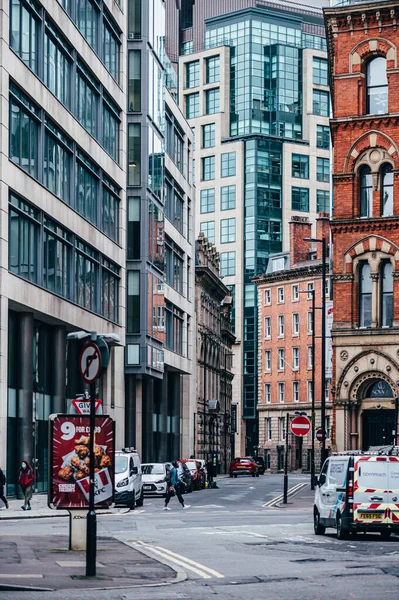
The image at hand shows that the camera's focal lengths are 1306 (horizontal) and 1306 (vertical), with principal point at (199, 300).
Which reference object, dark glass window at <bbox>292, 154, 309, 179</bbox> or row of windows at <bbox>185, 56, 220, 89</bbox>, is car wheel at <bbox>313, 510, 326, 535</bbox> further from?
row of windows at <bbox>185, 56, 220, 89</bbox>

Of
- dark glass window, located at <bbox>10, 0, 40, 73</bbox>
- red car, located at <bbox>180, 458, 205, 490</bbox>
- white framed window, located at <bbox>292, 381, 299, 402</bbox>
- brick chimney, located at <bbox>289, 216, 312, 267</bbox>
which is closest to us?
dark glass window, located at <bbox>10, 0, 40, 73</bbox>

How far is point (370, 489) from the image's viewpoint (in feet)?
90.3

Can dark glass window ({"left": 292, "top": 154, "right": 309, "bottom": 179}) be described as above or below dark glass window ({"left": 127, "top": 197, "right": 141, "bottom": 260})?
above

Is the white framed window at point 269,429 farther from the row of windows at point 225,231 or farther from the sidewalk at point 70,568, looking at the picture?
the sidewalk at point 70,568

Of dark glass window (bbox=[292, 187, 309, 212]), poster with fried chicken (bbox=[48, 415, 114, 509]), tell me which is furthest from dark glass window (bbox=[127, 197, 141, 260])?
dark glass window (bbox=[292, 187, 309, 212])

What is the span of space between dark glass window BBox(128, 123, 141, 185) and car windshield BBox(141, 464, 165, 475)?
18.9m

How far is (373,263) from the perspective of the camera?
2279 inches

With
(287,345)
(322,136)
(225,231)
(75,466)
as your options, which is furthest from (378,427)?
(322,136)

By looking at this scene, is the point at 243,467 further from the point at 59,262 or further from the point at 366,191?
the point at 59,262

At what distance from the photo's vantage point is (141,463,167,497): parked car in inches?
2237

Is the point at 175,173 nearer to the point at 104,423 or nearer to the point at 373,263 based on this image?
the point at 373,263

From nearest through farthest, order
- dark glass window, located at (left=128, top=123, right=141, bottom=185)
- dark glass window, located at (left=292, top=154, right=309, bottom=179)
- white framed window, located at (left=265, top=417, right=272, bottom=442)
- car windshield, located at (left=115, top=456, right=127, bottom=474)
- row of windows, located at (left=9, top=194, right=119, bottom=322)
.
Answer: car windshield, located at (left=115, top=456, right=127, bottom=474) < row of windows, located at (left=9, top=194, right=119, bottom=322) < dark glass window, located at (left=128, top=123, right=141, bottom=185) < white framed window, located at (left=265, top=417, right=272, bottom=442) < dark glass window, located at (left=292, top=154, right=309, bottom=179)

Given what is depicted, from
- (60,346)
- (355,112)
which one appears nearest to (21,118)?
(60,346)

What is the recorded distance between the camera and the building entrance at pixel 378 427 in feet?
193
